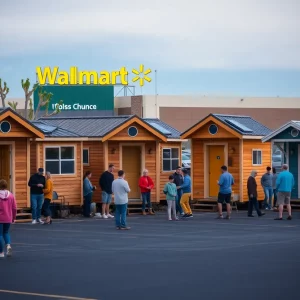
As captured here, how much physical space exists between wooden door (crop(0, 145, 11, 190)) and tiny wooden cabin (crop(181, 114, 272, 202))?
8.13 metres

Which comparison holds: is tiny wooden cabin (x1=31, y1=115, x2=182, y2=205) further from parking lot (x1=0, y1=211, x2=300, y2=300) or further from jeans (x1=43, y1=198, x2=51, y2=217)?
parking lot (x1=0, y1=211, x2=300, y2=300)

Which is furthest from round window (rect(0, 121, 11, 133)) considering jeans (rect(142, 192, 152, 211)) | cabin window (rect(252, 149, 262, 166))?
cabin window (rect(252, 149, 262, 166))

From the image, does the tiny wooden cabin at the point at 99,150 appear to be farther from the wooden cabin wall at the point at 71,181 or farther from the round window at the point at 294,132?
the round window at the point at 294,132

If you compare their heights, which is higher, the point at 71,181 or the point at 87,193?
the point at 71,181

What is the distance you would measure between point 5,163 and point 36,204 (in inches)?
127

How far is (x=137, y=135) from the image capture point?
35156mm

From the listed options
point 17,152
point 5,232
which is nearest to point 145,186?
point 17,152

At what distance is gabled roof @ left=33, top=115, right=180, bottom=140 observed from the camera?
3362cm

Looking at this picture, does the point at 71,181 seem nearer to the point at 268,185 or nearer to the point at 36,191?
the point at 36,191

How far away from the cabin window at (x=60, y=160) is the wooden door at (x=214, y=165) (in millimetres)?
6286

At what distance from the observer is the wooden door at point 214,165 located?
1443 inches

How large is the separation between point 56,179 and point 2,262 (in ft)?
50.0

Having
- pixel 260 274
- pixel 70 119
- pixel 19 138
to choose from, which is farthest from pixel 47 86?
pixel 260 274

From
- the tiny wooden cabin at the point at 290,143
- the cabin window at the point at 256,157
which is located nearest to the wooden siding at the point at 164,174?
the cabin window at the point at 256,157
